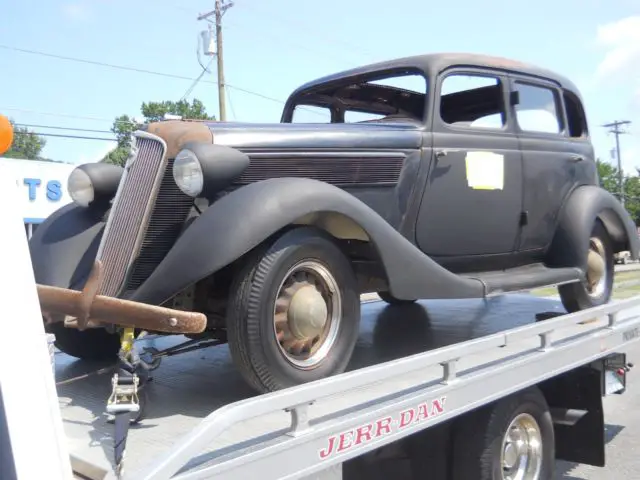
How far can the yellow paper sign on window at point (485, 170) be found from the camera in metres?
3.87

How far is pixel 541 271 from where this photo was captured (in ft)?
14.0

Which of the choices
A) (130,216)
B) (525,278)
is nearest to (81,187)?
(130,216)

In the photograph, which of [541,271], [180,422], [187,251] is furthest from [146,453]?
[541,271]

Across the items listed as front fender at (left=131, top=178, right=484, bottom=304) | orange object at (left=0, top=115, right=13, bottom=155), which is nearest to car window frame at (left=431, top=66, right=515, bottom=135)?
front fender at (left=131, top=178, right=484, bottom=304)

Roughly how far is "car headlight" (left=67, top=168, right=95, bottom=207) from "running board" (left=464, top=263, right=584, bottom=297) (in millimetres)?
2126

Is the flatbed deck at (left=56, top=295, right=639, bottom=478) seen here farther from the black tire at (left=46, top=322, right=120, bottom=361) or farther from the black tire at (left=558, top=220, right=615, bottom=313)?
the black tire at (left=558, top=220, right=615, bottom=313)

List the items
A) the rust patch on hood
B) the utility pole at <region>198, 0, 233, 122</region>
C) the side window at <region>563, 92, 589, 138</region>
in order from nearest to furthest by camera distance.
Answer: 1. the rust patch on hood
2. the side window at <region>563, 92, 589, 138</region>
3. the utility pole at <region>198, 0, 233, 122</region>

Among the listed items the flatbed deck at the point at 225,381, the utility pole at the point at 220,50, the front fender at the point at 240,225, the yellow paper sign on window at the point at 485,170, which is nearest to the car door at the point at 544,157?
the yellow paper sign on window at the point at 485,170

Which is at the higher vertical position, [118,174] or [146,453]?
[118,174]

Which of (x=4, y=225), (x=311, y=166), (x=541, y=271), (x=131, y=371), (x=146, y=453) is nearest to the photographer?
(x=4, y=225)

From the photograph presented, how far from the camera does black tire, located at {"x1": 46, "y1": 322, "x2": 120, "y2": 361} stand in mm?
3436

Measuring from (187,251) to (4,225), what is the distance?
3.42 feet

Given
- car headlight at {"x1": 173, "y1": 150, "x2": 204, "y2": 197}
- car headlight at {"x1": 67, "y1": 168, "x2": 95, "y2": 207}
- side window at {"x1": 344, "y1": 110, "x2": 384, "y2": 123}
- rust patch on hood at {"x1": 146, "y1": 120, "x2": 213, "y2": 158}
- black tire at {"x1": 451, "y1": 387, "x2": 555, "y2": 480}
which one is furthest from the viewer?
side window at {"x1": 344, "y1": 110, "x2": 384, "y2": 123}

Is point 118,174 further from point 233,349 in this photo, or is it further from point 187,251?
point 233,349
